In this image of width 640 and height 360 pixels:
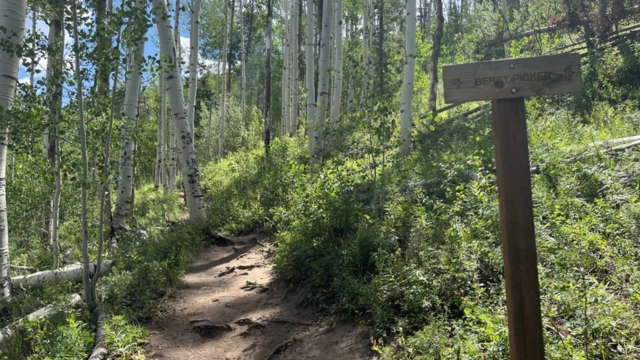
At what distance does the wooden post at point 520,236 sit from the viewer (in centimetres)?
240

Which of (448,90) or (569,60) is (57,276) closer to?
(448,90)

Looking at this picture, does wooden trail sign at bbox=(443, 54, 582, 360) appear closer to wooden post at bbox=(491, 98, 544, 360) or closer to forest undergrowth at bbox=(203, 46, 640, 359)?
wooden post at bbox=(491, 98, 544, 360)

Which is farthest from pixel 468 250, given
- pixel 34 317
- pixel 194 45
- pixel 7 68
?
pixel 194 45

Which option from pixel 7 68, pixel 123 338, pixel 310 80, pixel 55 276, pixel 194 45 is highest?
pixel 194 45

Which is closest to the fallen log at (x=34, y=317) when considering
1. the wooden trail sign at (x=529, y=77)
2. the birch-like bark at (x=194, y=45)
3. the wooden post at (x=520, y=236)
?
the wooden post at (x=520, y=236)

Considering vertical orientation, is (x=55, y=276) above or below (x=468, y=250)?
below

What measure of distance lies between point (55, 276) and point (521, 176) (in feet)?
22.7

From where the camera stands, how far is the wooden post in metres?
2.40

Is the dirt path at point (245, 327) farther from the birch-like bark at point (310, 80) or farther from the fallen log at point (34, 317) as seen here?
the birch-like bark at point (310, 80)

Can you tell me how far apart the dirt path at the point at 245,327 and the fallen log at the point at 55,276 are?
1.37 m

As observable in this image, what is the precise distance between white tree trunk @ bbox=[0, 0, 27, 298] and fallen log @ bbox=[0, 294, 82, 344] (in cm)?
47

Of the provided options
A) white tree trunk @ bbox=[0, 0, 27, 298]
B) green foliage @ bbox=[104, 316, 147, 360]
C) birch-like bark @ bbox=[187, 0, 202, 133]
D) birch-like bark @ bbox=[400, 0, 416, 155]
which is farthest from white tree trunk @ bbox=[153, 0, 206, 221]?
birch-like bark @ bbox=[400, 0, 416, 155]

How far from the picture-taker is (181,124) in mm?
8484

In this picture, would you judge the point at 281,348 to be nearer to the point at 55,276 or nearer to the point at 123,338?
the point at 123,338
